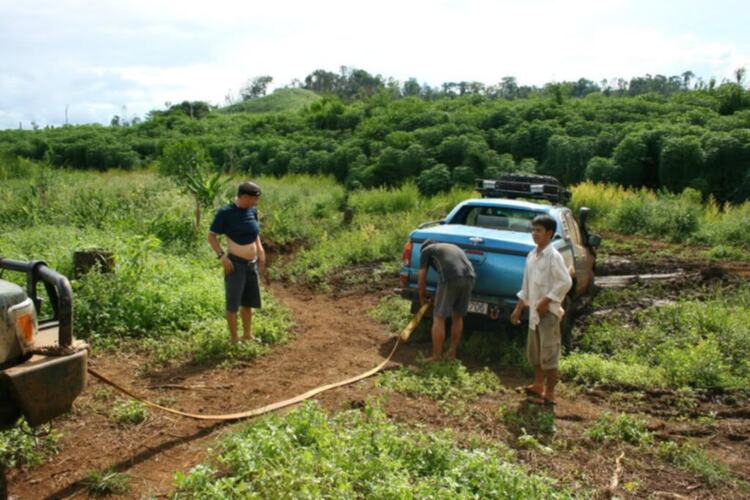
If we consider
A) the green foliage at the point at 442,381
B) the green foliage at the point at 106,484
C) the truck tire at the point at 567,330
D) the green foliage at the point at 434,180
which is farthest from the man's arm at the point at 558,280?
the green foliage at the point at 434,180

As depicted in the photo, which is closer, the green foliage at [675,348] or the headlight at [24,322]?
the headlight at [24,322]

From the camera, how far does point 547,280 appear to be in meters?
6.03

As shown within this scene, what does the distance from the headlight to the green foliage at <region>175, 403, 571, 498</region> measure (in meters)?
1.07

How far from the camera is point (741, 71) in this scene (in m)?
34.9

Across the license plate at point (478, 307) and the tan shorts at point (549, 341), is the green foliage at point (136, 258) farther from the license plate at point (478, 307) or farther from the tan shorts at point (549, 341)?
the tan shorts at point (549, 341)

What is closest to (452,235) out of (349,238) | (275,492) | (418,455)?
(418,455)

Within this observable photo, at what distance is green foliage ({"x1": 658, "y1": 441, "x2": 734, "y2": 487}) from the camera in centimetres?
484

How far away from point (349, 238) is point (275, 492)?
35.8ft

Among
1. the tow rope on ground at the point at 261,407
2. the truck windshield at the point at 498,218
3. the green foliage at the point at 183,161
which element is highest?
the green foliage at the point at 183,161

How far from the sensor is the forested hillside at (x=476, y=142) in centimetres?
2100

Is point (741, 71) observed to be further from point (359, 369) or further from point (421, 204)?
point (359, 369)

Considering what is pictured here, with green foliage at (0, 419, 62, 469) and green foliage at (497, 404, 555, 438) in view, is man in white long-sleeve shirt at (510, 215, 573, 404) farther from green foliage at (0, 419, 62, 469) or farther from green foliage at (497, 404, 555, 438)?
green foliage at (0, 419, 62, 469)

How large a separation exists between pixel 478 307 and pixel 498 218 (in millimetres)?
1734

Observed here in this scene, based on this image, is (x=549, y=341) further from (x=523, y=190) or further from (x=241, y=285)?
(x=523, y=190)
